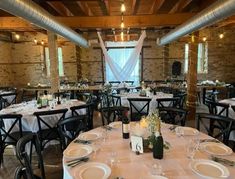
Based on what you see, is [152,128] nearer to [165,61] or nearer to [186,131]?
[186,131]

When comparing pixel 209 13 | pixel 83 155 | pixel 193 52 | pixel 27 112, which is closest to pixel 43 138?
pixel 27 112

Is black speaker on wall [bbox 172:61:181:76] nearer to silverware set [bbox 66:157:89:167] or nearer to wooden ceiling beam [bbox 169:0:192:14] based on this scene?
wooden ceiling beam [bbox 169:0:192:14]

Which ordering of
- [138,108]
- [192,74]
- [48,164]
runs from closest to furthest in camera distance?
[48,164] < [138,108] < [192,74]

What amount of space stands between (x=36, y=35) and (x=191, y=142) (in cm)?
998

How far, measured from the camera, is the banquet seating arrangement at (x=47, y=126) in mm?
3436

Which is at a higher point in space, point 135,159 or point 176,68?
point 176,68

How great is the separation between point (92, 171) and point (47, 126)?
7.03ft

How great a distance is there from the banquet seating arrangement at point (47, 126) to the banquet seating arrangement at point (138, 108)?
161 centimetres

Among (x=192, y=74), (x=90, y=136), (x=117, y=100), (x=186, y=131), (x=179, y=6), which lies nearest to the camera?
(x=90, y=136)

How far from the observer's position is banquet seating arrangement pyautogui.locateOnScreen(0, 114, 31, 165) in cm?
336

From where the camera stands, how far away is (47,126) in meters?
3.60

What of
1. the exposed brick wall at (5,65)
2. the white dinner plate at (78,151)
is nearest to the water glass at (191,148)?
the white dinner plate at (78,151)

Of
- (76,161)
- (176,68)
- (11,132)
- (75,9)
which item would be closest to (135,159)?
(76,161)

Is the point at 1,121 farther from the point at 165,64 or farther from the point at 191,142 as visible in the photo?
the point at 165,64
